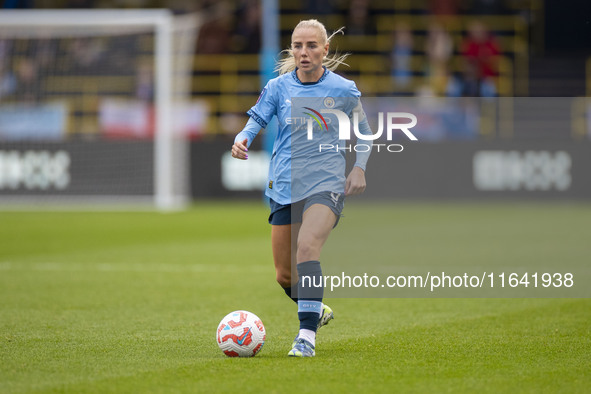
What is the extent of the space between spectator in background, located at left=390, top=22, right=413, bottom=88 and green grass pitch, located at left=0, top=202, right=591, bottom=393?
10188mm

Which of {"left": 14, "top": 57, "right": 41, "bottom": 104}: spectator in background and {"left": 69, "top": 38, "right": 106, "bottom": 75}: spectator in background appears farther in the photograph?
{"left": 69, "top": 38, "right": 106, "bottom": 75}: spectator in background

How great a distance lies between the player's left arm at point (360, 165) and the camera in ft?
19.8

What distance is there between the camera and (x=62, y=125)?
2072 centimetres

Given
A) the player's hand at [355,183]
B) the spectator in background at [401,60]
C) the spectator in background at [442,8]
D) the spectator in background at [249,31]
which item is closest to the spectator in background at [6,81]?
the spectator in background at [249,31]

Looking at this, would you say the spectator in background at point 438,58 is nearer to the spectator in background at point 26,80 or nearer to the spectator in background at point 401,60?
the spectator in background at point 401,60

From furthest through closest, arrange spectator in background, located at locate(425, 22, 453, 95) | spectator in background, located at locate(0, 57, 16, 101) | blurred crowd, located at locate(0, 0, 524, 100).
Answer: spectator in background, located at locate(425, 22, 453, 95), blurred crowd, located at locate(0, 0, 524, 100), spectator in background, located at locate(0, 57, 16, 101)

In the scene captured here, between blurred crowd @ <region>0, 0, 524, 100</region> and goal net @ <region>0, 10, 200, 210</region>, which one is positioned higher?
blurred crowd @ <region>0, 0, 524, 100</region>

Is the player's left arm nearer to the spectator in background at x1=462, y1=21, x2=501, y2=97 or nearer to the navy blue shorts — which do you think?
the navy blue shorts

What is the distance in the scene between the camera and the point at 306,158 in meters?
6.12

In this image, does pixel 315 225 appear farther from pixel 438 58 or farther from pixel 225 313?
pixel 438 58

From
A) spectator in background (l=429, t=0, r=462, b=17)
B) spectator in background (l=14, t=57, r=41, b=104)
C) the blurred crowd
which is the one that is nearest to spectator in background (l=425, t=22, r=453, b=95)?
the blurred crowd

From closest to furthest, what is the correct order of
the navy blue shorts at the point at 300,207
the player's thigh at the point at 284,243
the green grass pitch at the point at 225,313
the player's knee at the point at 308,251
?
the green grass pitch at the point at 225,313, the player's knee at the point at 308,251, the navy blue shorts at the point at 300,207, the player's thigh at the point at 284,243

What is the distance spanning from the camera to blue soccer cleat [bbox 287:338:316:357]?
5.72 m

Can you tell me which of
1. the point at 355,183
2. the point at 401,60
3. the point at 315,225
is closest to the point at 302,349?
the point at 315,225
